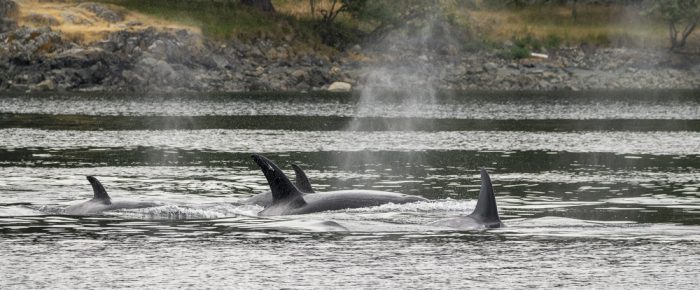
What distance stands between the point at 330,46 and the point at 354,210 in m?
88.1

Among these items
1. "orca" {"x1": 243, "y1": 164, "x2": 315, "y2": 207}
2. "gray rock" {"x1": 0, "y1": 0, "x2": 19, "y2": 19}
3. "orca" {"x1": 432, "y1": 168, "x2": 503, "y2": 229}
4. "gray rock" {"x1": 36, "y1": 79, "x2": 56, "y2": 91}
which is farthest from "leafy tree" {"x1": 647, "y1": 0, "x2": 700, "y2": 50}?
"orca" {"x1": 432, "y1": 168, "x2": 503, "y2": 229}

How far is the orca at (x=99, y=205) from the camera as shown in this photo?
1284 inches

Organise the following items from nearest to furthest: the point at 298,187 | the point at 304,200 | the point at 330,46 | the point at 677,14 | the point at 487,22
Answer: the point at 304,200, the point at 298,187, the point at 330,46, the point at 677,14, the point at 487,22

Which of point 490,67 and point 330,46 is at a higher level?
point 330,46

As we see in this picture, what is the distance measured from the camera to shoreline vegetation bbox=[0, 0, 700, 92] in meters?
108

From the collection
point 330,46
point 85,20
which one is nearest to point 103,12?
point 85,20

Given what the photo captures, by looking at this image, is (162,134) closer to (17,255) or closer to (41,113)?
(41,113)

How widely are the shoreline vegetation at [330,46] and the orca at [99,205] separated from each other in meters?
74.7

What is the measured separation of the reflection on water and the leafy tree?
154ft

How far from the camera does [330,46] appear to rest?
119250mm

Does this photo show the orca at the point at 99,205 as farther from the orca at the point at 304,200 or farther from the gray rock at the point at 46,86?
the gray rock at the point at 46,86

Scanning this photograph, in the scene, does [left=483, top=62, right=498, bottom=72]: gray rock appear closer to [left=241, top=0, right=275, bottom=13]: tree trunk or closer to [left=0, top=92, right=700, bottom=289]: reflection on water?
[left=241, top=0, right=275, bottom=13]: tree trunk

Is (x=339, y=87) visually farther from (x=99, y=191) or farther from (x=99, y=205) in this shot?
(x=99, y=205)

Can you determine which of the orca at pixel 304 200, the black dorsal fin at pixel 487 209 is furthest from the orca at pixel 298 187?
the black dorsal fin at pixel 487 209
